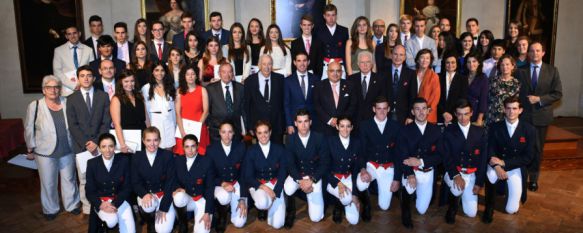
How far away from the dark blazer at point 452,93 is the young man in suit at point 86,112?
364 cm

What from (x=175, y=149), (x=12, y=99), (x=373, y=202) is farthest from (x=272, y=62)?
(x=12, y=99)

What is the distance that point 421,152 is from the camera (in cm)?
517

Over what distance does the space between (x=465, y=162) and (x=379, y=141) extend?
87 centimetres

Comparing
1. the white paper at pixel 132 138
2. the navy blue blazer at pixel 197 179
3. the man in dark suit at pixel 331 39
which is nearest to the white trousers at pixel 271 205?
the navy blue blazer at pixel 197 179

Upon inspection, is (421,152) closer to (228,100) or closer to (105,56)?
(228,100)

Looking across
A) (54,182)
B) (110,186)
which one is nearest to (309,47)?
(110,186)

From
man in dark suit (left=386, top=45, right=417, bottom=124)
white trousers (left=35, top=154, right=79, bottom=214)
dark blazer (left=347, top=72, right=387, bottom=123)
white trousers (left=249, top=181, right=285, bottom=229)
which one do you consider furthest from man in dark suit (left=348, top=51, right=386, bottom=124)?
white trousers (left=35, top=154, right=79, bottom=214)

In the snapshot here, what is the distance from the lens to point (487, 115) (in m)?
5.91

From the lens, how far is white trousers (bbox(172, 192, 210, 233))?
4.64 metres

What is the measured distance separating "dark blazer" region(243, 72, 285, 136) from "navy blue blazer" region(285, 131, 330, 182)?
0.63m

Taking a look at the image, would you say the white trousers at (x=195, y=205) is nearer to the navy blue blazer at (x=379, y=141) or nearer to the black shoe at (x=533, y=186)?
the navy blue blazer at (x=379, y=141)

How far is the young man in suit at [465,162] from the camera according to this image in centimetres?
503

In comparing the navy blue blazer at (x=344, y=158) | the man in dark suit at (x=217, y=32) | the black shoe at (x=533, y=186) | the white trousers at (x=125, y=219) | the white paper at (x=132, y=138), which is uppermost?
the man in dark suit at (x=217, y=32)

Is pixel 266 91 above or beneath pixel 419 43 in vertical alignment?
beneath
